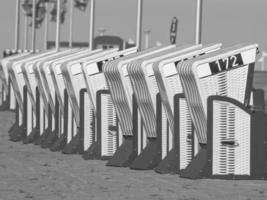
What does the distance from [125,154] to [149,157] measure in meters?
Answer: 0.85

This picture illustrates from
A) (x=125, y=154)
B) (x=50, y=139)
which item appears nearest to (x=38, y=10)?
(x=50, y=139)

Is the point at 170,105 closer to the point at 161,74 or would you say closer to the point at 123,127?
the point at 161,74

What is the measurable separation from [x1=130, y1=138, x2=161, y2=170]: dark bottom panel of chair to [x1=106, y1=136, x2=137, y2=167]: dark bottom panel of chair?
45 centimetres

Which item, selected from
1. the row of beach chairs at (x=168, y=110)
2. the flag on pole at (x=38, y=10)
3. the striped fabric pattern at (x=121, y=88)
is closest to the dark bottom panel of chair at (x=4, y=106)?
the flag on pole at (x=38, y=10)

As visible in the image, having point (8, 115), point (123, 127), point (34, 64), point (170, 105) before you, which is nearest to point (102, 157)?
point (123, 127)

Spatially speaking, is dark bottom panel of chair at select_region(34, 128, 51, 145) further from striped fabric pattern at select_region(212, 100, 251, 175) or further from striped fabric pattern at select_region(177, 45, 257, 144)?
striped fabric pattern at select_region(212, 100, 251, 175)

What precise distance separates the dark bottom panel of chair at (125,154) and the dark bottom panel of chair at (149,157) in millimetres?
447

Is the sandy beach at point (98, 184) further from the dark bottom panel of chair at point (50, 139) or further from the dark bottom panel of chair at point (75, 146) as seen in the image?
the dark bottom panel of chair at point (50, 139)

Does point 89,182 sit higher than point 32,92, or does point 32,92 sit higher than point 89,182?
point 32,92

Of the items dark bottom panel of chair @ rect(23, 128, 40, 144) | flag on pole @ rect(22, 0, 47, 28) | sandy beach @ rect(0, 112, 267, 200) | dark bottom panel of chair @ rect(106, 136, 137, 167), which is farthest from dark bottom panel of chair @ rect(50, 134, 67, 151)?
flag on pole @ rect(22, 0, 47, 28)

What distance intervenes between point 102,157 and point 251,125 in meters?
4.61

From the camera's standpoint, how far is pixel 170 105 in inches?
770

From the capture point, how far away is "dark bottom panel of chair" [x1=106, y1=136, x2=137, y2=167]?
69.3 ft

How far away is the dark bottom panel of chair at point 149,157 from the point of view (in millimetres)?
20344
